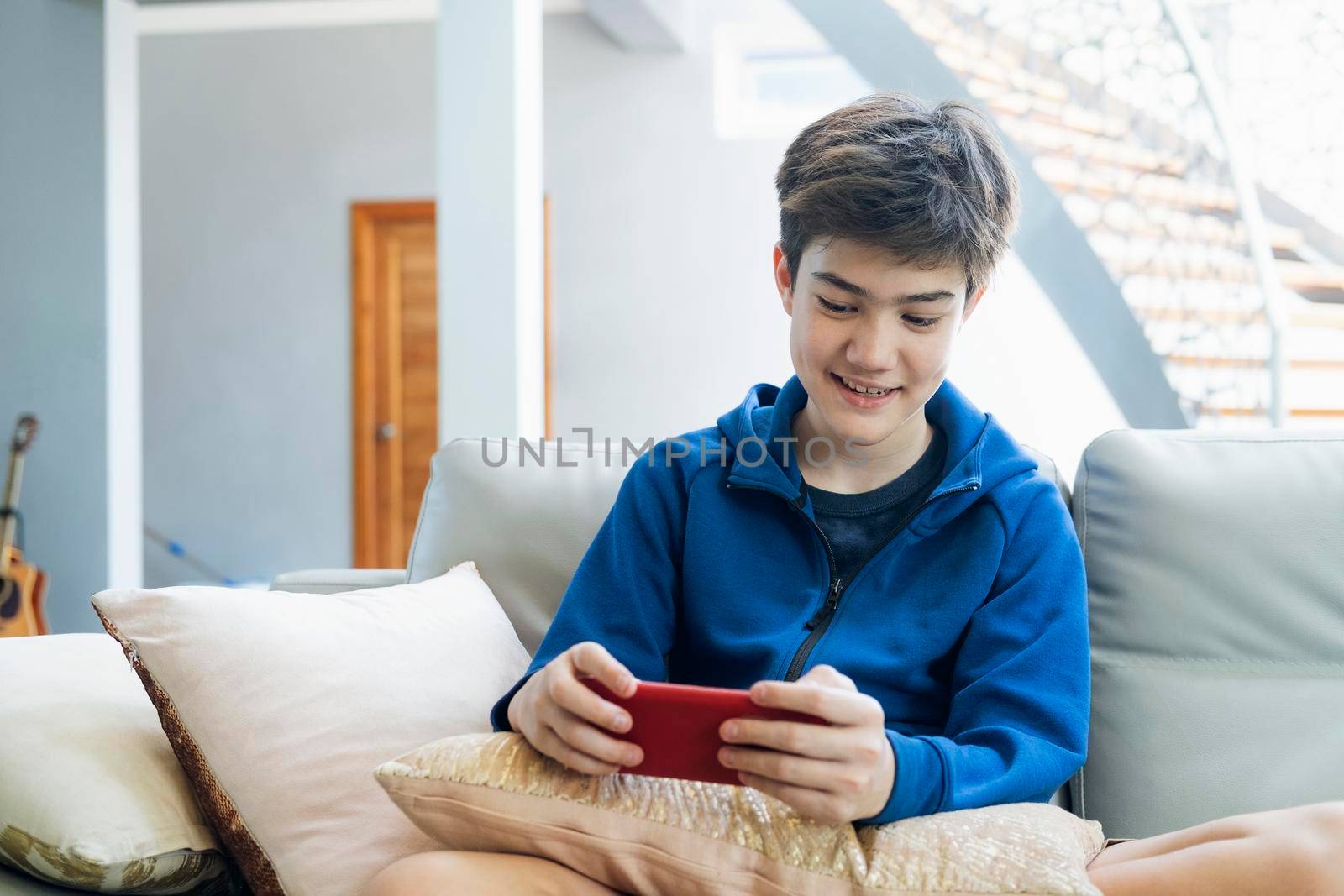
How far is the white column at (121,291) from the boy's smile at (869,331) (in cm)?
346

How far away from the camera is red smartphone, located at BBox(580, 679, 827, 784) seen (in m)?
0.86

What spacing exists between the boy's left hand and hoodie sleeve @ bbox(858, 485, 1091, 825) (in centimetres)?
8

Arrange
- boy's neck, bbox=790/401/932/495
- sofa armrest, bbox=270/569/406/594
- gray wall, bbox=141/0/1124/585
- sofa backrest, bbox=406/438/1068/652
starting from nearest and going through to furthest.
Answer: boy's neck, bbox=790/401/932/495 < sofa backrest, bbox=406/438/1068/652 < sofa armrest, bbox=270/569/406/594 < gray wall, bbox=141/0/1124/585

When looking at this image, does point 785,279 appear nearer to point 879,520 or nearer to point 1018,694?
point 879,520

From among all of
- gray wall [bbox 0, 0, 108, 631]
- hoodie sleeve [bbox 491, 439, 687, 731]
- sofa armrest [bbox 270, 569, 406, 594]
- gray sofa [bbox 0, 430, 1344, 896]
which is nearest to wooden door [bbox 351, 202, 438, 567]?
gray wall [bbox 0, 0, 108, 631]

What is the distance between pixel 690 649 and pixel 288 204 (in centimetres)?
481

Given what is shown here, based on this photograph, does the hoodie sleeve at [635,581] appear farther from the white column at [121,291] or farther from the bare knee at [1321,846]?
the white column at [121,291]

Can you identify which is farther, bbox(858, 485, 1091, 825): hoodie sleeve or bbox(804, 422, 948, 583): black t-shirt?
bbox(804, 422, 948, 583): black t-shirt

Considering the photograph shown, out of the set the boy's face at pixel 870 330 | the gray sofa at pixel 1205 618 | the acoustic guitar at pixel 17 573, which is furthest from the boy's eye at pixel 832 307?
the acoustic guitar at pixel 17 573

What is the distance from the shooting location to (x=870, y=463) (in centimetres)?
137

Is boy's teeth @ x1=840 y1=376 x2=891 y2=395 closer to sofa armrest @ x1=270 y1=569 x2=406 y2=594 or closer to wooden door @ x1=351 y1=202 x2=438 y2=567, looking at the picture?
sofa armrest @ x1=270 y1=569 x2=406 y2=594

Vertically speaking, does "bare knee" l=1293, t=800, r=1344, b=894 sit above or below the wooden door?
below

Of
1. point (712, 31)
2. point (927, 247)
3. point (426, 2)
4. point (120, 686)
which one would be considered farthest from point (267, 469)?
point (927, 247)

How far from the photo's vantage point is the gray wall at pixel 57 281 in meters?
3.99
